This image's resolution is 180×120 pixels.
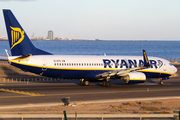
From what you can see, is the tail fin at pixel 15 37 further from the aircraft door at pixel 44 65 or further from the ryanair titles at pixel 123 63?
the ryanair titles at pixel 123 63

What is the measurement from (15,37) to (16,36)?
174mm

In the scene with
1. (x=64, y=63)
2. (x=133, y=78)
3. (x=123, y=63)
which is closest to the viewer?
(x=133, y=78)

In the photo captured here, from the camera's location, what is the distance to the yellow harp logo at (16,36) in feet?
104

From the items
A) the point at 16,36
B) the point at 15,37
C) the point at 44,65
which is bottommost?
the point at 44,65

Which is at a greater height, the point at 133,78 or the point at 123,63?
the point at 123,63

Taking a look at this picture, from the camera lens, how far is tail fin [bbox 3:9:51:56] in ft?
103

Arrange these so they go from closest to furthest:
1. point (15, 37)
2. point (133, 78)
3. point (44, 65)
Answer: point (44, 65)
point (15, 37)
point (133, 78)

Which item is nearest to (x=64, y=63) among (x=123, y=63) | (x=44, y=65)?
(x=44, y=65)

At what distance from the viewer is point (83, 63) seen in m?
33.6

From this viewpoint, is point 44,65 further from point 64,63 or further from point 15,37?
point 15,37

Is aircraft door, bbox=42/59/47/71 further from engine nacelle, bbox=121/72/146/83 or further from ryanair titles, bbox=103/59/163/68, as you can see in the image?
engine nacelle, bbox=121/72/146/83

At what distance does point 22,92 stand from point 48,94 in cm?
314

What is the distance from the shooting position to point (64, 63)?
3259 centimetres

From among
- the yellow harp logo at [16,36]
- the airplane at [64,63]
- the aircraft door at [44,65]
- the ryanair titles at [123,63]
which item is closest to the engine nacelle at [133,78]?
the airplane at [64,63]
